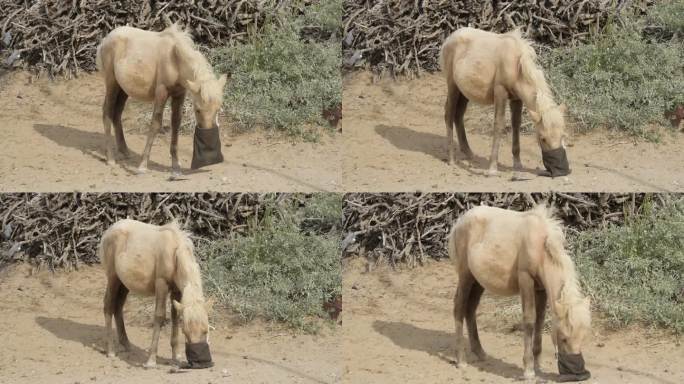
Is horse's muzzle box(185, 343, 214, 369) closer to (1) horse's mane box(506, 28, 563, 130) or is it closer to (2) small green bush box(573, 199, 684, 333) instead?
(1) horse's mane box(506, 28, 563, 130)

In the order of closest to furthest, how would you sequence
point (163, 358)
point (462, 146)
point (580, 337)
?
point (580, 337), point (163, 358), point (462, 146)

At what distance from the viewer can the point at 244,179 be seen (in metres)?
18.2

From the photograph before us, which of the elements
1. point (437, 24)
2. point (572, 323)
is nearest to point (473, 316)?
point (572, 323)

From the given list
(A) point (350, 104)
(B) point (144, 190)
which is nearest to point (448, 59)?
(A) point (350, 104)

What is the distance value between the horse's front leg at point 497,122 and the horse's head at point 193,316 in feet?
12.0

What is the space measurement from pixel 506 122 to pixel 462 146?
1.38 m

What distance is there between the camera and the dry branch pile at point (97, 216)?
19859 millimetres

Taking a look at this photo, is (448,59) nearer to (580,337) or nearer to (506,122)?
(506,122)

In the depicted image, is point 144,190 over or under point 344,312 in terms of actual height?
over

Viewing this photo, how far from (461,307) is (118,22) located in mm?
6737

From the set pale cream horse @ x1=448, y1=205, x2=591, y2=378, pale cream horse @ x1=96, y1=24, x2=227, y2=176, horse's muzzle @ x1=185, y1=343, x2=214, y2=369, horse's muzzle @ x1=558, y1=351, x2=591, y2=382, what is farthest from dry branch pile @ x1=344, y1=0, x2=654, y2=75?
horse's muzzle @ x1=558, y1=351, x2=591, y2=382

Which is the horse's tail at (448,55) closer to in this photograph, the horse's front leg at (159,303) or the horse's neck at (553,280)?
the horse's neck at (553,280)

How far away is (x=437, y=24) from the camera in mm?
20219

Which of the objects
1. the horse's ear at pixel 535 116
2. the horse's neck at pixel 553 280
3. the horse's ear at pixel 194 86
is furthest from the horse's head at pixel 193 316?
the horse's ear at pixel 535 116
